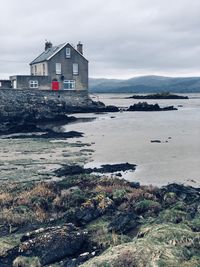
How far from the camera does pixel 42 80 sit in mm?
65812

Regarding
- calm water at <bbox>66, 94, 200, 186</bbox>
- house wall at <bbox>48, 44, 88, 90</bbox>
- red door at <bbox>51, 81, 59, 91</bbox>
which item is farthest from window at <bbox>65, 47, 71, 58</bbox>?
calm water at <bbox>66, 94, 200, 186</bbox>

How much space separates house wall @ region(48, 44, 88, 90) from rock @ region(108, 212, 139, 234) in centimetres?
5698

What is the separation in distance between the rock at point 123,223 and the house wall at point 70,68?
56981mm

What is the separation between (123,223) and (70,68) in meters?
58.7

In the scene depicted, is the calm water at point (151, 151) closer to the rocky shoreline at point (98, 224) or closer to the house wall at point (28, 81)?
the rocky shoreline at point (98, 224)

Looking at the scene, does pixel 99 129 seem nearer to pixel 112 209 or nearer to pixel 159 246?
pixel 112 209

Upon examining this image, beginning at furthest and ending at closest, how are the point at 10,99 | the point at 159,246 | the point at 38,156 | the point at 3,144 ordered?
1. the point at 10,99
2. the point at 3,144
3. the point at 38,156
4. the point at 159,246

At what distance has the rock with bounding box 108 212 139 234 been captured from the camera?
1037cm

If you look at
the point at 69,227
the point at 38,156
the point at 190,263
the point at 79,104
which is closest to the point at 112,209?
the point at 69,227

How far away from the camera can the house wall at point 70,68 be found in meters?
66.2

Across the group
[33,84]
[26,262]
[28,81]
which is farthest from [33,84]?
[26,262]

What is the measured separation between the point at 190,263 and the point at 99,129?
32.6m

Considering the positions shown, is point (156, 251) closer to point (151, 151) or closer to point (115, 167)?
point (115, 167)

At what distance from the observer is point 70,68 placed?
221 feet
